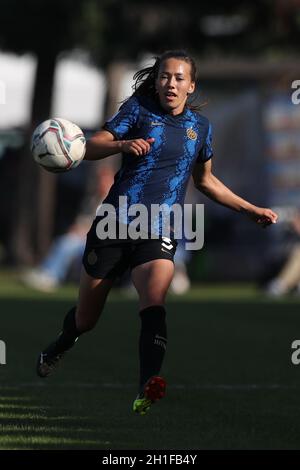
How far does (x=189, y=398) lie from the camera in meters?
9.81

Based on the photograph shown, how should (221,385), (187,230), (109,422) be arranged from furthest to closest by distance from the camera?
(187,230), (221,385), (109,422)

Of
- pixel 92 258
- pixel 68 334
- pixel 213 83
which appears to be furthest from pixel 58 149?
pixel 213 83

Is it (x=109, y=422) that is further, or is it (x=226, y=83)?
(x=226, y=83)

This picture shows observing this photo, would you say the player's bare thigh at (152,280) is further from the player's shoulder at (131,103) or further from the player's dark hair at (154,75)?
the player's dark hair at (154,75)

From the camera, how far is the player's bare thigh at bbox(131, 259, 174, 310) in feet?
28.9

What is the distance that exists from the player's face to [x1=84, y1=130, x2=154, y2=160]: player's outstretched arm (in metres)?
0.32

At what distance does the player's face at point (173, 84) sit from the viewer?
29.7 ft

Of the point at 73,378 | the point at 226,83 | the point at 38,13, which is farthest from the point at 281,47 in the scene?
the point at 73,378

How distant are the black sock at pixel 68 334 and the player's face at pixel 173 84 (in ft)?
4.69

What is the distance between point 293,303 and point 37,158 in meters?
11.6

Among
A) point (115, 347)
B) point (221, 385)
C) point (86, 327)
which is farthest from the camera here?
point (115, 347)

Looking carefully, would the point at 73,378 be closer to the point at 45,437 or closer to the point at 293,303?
the point at 45,437

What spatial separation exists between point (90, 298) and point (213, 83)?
17.8 m

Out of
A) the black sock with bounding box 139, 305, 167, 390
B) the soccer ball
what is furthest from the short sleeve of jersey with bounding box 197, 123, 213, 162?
the black sock with bounding box 139, 305, 167, 390
